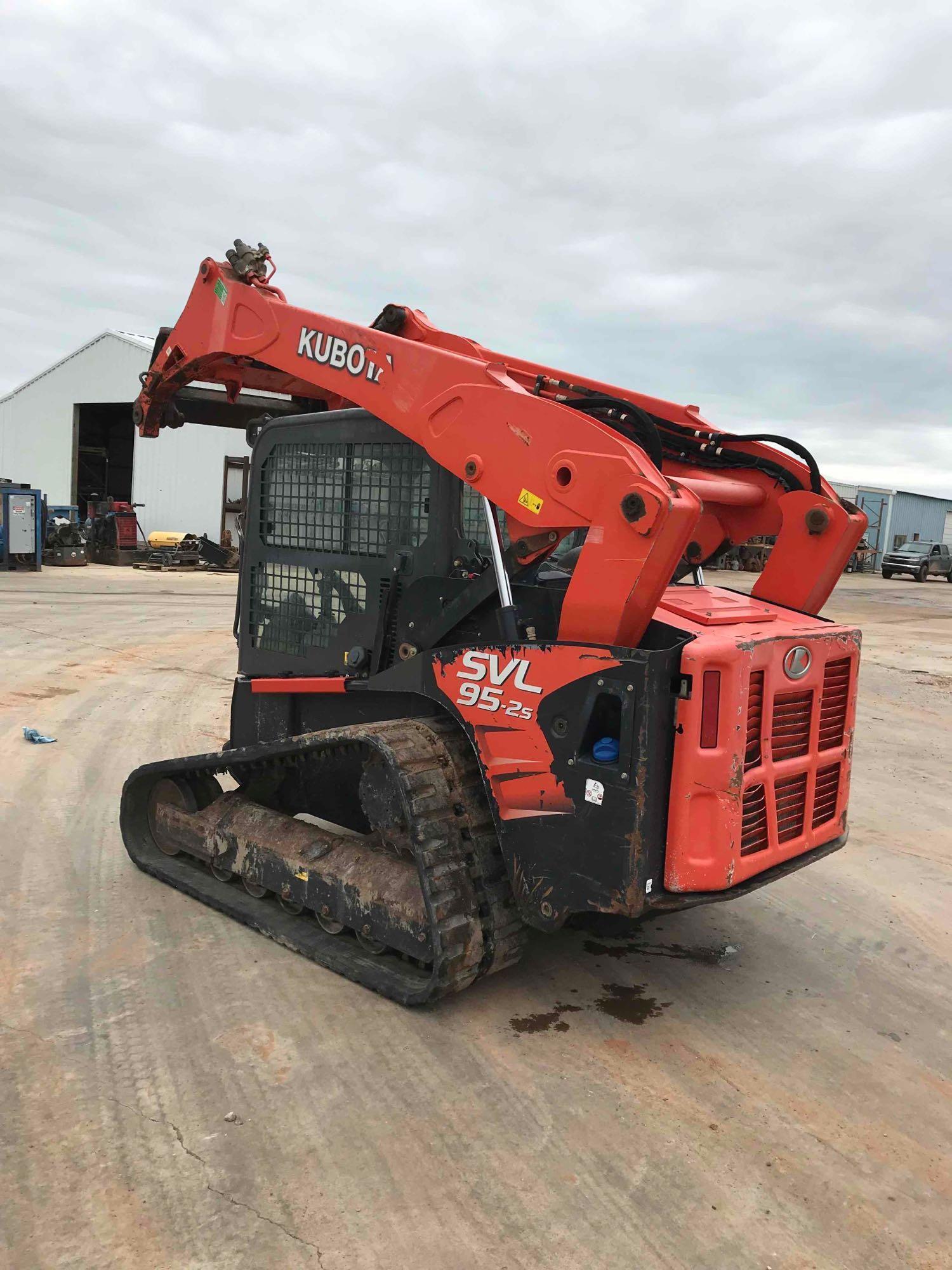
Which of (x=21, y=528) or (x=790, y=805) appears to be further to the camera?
(x=21, y=528)

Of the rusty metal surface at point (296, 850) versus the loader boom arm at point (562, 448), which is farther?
the rusty metal surface at point (296, 850)

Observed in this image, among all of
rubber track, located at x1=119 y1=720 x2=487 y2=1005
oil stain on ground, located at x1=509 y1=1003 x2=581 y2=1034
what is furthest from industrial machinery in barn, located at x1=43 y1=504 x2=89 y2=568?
oil stain on ground, located at x1=509 y1=1003 x2=581 y2=1034

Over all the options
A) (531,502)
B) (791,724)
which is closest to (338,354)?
(531,502)

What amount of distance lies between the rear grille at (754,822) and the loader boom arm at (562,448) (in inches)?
28.5

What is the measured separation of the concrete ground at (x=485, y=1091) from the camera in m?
2.53

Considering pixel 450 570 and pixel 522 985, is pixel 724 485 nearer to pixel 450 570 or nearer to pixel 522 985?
pixel 450 570

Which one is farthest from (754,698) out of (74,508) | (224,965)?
(74,508)

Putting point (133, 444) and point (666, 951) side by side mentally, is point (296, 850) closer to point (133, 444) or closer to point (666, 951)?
point (666, 951)

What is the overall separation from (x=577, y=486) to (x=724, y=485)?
1.19m

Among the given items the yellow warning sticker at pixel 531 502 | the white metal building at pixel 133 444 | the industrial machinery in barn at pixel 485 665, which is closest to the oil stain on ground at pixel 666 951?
the industrial machinery in barn at pixel 485 665

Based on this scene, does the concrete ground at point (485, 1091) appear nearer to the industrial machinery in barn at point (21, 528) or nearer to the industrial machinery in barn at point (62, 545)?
the industrial machinery in barn at point (21, 528)

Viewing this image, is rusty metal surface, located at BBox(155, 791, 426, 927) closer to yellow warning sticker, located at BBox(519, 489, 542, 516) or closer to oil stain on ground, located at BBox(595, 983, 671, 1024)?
oil stain on ground, located at BBox(595, 983, 671, 1024)

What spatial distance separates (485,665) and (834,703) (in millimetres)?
1464

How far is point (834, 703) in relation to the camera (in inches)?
156
